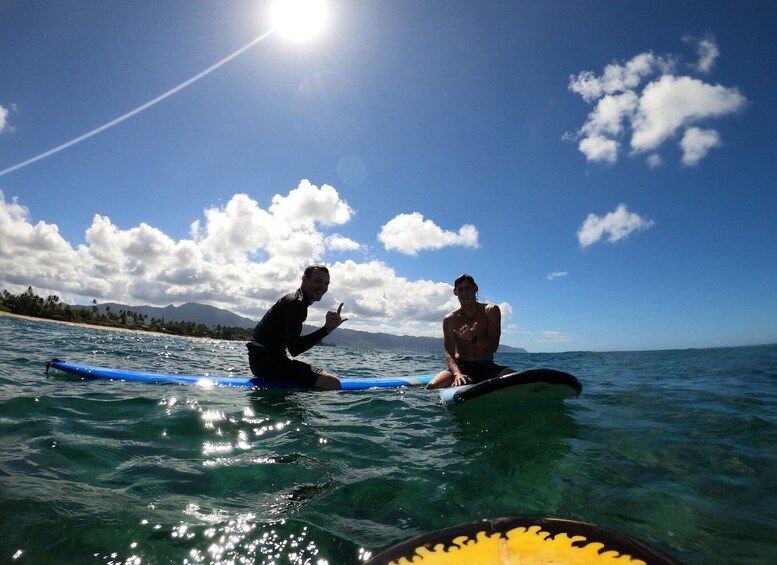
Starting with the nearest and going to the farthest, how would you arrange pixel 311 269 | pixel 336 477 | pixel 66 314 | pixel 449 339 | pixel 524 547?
pixel 524 547
pixel 336 477
pixel 311 269
pixel 449 339
pixel 66 314

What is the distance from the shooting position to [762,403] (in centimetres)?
633

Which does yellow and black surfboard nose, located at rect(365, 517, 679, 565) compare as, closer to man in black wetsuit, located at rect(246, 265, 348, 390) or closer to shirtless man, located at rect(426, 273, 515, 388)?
shirtless man, located at rect(426, 273, 515, 388)

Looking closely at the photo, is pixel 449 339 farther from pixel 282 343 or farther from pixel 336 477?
pixel 336 477

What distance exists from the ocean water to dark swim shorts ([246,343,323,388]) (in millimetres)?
1304

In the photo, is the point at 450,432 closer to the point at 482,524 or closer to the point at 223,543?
the point at 482,524

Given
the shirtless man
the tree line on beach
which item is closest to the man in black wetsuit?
the shirtless man

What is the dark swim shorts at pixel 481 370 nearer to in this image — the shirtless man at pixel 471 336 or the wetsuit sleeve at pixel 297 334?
the shirtless man at pixel 471 336

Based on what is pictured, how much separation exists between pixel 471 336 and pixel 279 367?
357cm

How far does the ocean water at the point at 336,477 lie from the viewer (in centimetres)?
222

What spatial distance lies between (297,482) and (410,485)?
90 cm

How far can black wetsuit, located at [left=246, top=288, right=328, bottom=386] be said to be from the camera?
6.64 metres

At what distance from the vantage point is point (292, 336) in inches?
267

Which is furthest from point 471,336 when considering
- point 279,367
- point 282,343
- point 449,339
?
point 279,367

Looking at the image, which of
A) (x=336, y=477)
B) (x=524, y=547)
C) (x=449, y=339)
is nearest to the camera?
(x=524, y=547)
